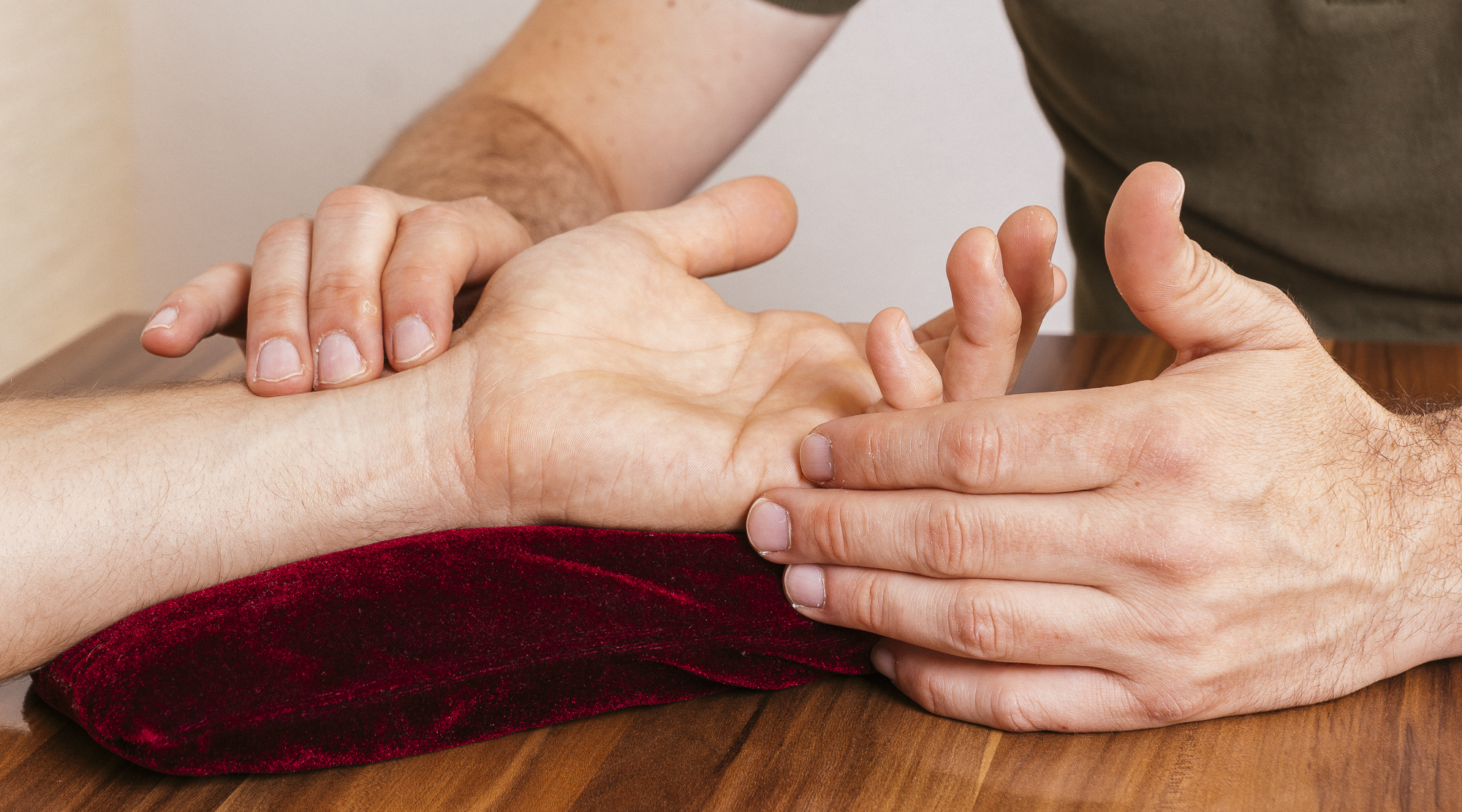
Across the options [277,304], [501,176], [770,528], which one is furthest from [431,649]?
[501,176]

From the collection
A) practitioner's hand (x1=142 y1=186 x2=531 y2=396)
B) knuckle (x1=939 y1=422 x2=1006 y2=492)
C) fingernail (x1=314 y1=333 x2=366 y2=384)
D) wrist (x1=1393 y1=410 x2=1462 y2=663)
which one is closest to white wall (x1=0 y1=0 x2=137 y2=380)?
practitioner's hand (x1=142 y1=186 x2=531 y2=396)

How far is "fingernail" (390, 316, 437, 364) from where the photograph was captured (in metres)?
0.70

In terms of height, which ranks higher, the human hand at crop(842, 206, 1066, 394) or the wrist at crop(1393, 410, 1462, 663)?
the human hand at crop(842, 206, 1066, 394)

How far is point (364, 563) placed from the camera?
59 centimetres

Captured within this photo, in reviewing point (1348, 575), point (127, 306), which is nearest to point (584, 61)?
point (1348, 575)

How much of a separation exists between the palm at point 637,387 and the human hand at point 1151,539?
0.26 ft

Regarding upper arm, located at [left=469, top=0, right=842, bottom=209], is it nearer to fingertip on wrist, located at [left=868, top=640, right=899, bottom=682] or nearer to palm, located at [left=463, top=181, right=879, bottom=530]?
palm, located at [left=463, top=181, right=879, bottom=530]

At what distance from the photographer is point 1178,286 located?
0.57 metres

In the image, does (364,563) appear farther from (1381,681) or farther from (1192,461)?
(1381,681)

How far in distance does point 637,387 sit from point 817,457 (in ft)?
0.47

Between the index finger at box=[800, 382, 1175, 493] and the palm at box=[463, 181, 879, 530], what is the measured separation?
0.10 metres

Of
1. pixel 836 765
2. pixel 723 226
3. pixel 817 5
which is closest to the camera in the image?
pixel 836 765

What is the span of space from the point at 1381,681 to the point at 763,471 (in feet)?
1.28

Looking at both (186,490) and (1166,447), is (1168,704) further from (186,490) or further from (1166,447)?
(186,490)
